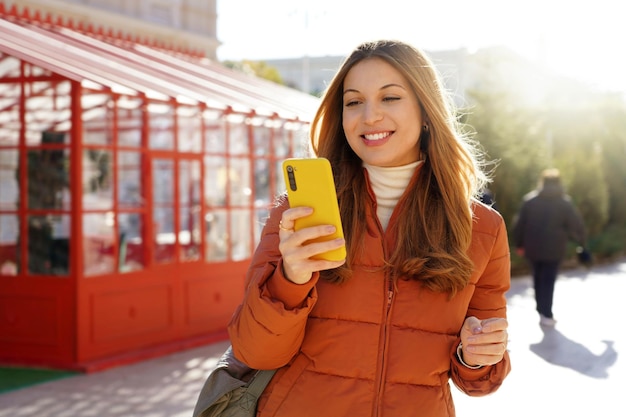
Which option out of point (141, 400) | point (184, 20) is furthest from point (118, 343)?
point (184, 20)

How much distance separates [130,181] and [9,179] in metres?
1.23

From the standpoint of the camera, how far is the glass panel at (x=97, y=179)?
26.2ft

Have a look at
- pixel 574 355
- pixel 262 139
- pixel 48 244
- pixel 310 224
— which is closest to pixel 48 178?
pixel 48 244

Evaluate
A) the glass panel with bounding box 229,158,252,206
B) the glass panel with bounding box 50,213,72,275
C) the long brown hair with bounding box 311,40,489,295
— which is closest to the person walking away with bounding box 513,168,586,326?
the glass panel with bounding box 229,158,252,206

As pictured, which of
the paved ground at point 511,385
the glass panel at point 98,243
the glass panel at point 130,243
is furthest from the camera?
the glass panel at point 130,243

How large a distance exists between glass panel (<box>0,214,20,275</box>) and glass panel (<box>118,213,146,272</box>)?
3.33 ft

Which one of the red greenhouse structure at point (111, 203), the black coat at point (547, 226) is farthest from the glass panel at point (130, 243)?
the black coat at point (547, 226)

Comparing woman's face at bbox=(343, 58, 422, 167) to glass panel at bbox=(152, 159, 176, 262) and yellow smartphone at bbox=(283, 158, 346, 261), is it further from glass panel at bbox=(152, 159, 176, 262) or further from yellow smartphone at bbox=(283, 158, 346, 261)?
glass panel at bbox=(152, 159, 176, 262)

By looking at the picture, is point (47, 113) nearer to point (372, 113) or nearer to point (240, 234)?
point (240, 234)

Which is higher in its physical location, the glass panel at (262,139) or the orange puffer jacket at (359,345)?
the glass panel at (262,139)

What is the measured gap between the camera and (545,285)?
32.7 ft

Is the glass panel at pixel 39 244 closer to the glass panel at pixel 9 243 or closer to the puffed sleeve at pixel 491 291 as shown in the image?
the glass panel at pixel 9 243

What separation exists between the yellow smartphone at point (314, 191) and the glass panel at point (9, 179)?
6883mm

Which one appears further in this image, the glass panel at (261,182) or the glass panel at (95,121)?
the glass panel at (261,182)
